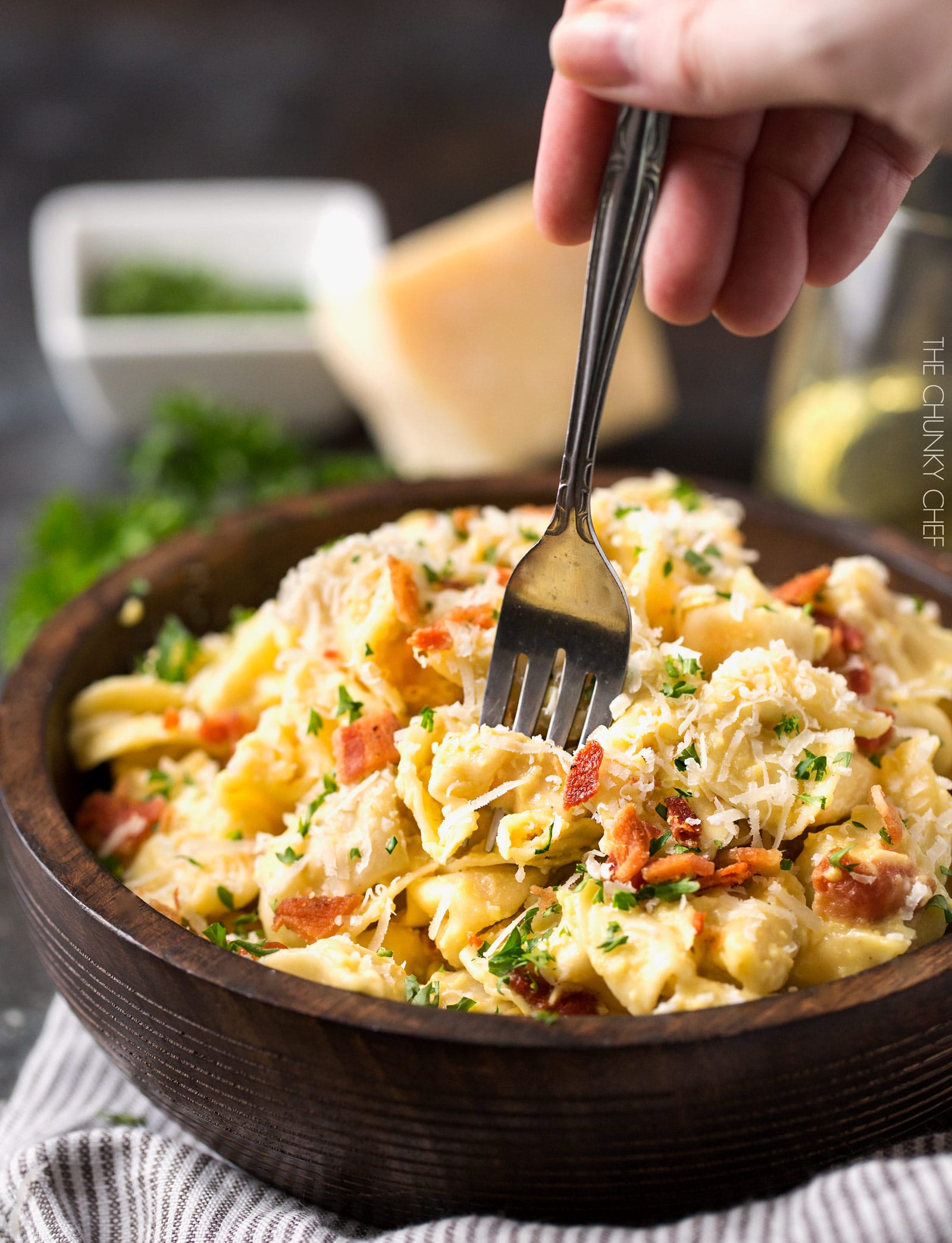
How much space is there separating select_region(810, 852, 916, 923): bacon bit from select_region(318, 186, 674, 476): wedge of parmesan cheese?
129 inches

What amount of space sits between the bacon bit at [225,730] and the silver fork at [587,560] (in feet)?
2.00

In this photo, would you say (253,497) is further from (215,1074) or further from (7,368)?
(215,1074)

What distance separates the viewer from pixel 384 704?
7.80ft

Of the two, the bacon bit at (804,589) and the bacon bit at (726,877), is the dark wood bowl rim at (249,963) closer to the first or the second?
the bacon bit at (726,877)

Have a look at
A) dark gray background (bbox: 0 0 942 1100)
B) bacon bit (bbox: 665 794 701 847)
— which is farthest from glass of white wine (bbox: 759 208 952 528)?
bacon bit (bbox: 665 794 701 847)

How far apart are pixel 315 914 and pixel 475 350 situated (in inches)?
129

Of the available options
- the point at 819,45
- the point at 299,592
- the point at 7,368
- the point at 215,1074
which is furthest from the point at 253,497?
the point at 819,45

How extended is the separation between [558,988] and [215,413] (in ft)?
10.8

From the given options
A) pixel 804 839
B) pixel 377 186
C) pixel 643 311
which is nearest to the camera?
pixel 804 839

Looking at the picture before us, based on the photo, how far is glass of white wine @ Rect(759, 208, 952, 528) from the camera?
13.8ft

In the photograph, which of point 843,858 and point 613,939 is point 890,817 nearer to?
point 843,858

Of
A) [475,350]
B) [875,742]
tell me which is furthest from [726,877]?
[475,350]

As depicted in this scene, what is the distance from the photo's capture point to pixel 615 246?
2.16m

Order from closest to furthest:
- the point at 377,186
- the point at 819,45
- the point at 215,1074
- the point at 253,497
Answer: the point at 819,45, the point at 215,1074, the point at 253,497, the point at 377,186
